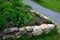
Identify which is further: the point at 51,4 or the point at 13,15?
the point at 51,4

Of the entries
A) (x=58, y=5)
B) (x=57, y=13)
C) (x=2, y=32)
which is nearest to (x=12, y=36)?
(x=2, y=32)

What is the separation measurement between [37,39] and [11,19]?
1.31 metres

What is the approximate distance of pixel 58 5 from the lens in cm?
1330

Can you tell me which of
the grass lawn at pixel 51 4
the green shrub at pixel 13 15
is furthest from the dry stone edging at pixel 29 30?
the grass lawn at pixel 51 4

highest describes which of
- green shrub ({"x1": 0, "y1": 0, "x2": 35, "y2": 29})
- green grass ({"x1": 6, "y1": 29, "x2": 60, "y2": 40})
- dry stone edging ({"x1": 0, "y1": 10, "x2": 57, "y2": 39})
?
green shrub ({"x1": 0, "y1": 0, "x2": 35, "y2": 29})

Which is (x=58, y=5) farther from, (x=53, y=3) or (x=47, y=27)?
(x=47, y=27)

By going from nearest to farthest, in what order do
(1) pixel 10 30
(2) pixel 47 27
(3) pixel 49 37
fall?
(1) pixel 10 30
(3) pixel 49 37
(2) pixel 47 27

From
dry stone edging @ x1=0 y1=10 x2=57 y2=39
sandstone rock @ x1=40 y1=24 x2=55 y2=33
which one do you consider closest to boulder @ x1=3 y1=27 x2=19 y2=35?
dry stone edging @ x1=0 y1=10 x2=57 y2=39

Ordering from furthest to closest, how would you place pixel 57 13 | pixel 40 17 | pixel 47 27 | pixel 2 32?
pixel 57 13
pixel 40 17
pixel 47 27
pixel 2 32

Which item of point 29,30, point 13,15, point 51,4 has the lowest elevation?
point 51,4

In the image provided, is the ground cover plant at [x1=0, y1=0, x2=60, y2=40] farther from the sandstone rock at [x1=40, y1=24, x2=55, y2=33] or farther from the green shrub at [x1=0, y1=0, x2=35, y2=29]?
the sandstone rock at [x1=40, y1=24, x2=55, y2=33]

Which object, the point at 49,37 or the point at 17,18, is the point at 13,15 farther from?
the point at 49,37

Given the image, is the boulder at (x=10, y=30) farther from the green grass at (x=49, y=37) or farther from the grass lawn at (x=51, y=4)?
the grass lawn at (x=51, y=4)

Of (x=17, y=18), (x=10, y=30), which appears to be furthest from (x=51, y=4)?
(x=10, y=30)
